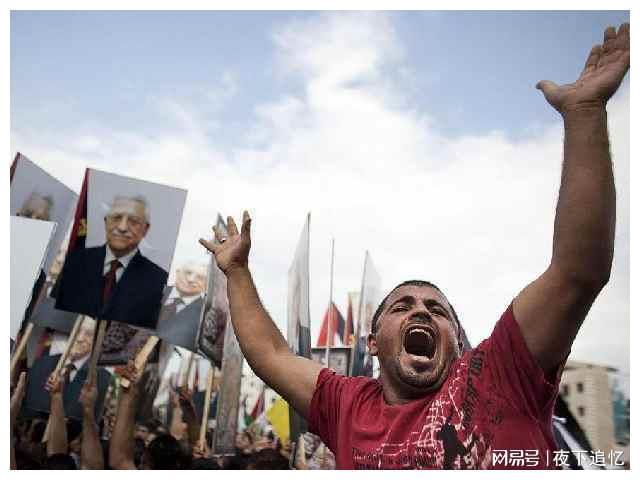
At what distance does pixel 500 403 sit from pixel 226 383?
14.0ft

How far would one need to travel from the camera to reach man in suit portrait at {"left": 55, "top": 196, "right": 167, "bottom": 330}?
5.82 meters

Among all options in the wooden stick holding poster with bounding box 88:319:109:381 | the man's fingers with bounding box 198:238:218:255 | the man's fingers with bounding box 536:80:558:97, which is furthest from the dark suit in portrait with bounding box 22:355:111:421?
the man's fingers with bounding box 536:80:558:97

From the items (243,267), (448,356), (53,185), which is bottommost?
(448,356)

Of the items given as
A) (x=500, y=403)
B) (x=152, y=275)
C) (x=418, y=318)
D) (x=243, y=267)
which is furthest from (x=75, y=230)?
(x=500, y=403)

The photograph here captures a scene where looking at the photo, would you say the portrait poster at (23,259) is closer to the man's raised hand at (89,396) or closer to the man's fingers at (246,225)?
the man's raised hand at (89,396)

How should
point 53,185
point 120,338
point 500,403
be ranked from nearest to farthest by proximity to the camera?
point 500,403
point 53,185
point 120,338

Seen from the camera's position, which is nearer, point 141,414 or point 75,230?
point 75,230

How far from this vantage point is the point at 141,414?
6555 millimetres

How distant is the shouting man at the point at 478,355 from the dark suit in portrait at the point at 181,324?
173 inches

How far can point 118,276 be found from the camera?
5965 mm

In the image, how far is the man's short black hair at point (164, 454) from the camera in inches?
179

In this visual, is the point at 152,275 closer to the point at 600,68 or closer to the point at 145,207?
the point at 145,207

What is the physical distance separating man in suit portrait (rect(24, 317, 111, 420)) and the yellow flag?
1.92 metres

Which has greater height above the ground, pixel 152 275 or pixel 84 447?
pixel 152 275
